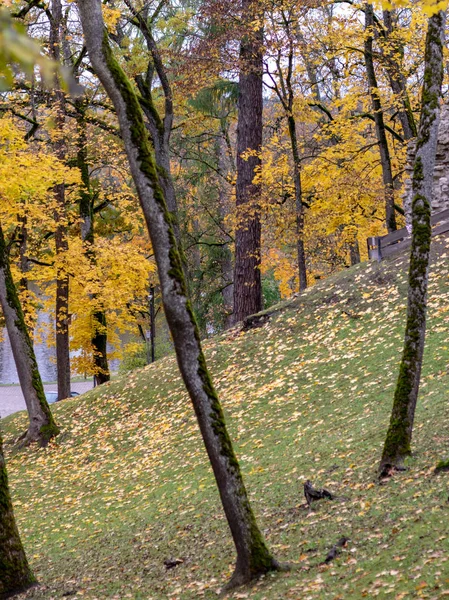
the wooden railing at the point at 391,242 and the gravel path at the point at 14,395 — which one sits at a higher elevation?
the wooden railing at the point at 391,242

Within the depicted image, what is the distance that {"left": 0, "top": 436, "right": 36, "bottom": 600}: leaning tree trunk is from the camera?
7.16m

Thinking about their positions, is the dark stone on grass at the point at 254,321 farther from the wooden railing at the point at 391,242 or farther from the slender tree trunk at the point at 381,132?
the slender tree trunk at the point at 381,132

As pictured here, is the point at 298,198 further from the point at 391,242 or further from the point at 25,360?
the point at 25,360

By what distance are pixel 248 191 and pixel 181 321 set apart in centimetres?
1377

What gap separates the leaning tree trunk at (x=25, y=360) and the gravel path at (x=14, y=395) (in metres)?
13.7

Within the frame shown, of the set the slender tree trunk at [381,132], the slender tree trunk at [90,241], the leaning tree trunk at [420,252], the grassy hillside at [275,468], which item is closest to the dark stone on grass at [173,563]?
the grassy hillside at [275,468]

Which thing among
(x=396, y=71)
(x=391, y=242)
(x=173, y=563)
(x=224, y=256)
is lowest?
(x=173, y=563)

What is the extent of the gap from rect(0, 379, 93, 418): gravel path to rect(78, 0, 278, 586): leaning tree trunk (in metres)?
24.9

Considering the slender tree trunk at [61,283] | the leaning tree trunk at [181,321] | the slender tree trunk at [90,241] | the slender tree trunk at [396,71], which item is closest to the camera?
the leaning tree trunk at [181,321]

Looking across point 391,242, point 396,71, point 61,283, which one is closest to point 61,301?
point 61,283

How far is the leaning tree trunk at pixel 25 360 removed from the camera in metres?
14.8

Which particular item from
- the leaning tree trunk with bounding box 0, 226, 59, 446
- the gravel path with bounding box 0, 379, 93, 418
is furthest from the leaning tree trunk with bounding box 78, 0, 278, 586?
the gravel path with bounding box 0, 379, 93, 418

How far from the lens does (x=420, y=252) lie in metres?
7.21

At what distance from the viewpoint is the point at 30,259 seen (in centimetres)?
2227
